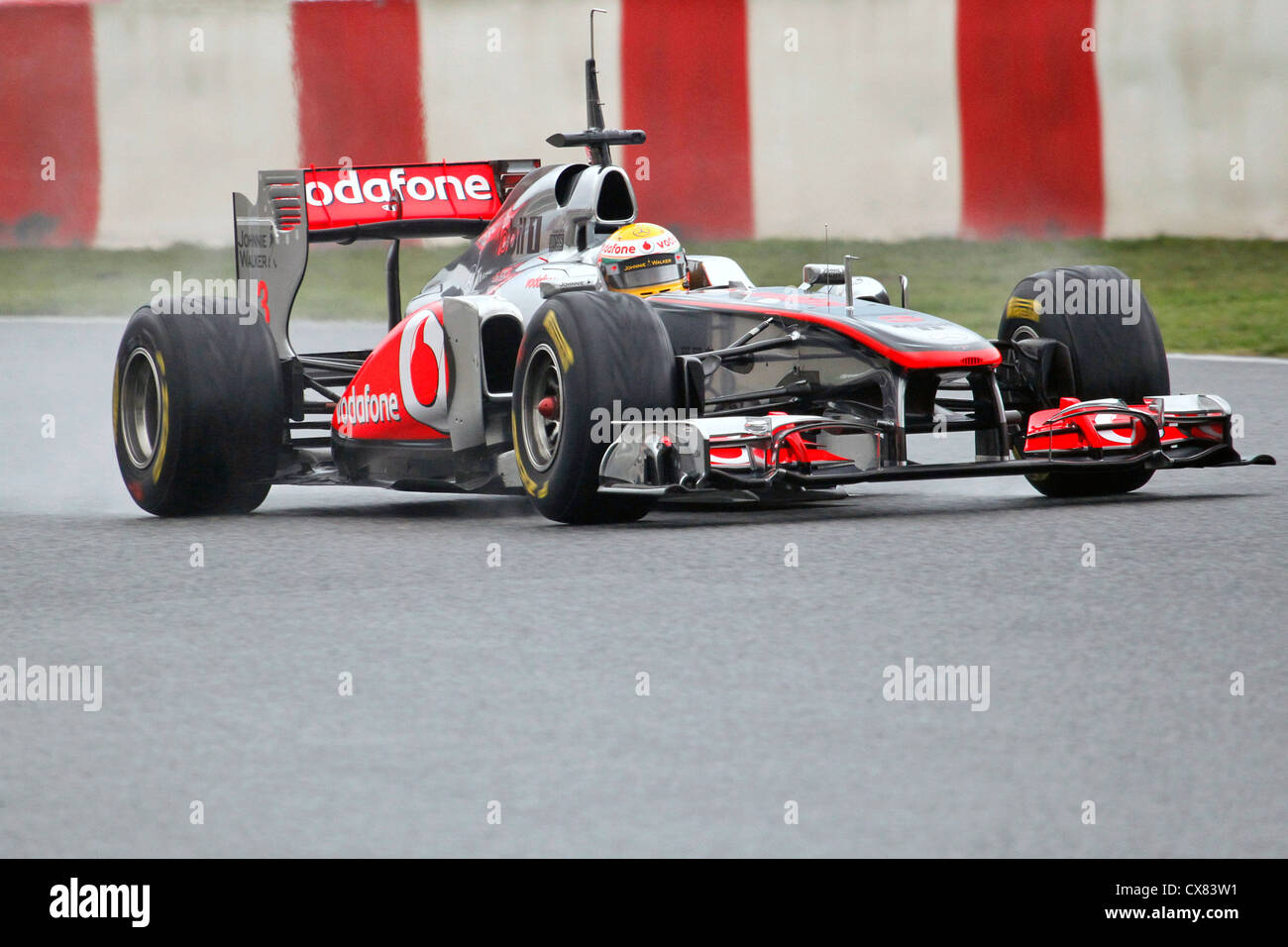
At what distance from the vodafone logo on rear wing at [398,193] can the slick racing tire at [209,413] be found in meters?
0.96

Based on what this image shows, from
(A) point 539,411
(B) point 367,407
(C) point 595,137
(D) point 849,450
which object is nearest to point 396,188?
(C) point 595,137

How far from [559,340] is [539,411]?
1.31ft

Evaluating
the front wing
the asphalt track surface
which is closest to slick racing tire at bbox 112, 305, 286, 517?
the asphalt track surface

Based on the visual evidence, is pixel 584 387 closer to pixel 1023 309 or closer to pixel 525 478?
pixel 525 478

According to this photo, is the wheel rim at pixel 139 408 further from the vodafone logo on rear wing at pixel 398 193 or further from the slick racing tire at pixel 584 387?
the slick racing tire at pixel 584 387

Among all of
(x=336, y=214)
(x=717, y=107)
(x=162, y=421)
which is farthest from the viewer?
(x=717, y=107)

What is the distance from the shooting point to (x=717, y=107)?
1959cm

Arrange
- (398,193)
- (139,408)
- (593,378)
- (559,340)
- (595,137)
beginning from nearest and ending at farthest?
(593,378) → (559,340) → (139,408) → (595,137) → (398,193)

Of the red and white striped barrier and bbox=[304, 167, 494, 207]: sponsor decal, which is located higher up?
the red and white striped barrier

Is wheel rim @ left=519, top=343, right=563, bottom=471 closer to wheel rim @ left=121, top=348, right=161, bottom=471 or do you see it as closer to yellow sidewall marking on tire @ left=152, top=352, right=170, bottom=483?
yellow sidewall marking on tire @ left=152, top=352, right=170, bottom=483

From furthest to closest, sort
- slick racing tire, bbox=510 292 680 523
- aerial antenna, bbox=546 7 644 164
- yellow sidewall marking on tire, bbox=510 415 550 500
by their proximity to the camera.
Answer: aerial antenna, bbox=546 7 644 164 → yellow sidewall marking on tire, bbox=510 415 550 500 → slick racing tire, bbox=510 292 680 523

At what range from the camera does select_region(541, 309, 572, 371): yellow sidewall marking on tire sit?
809 cm

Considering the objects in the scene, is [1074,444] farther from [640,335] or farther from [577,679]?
[577,679]

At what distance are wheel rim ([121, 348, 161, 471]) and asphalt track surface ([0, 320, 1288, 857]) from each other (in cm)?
71
